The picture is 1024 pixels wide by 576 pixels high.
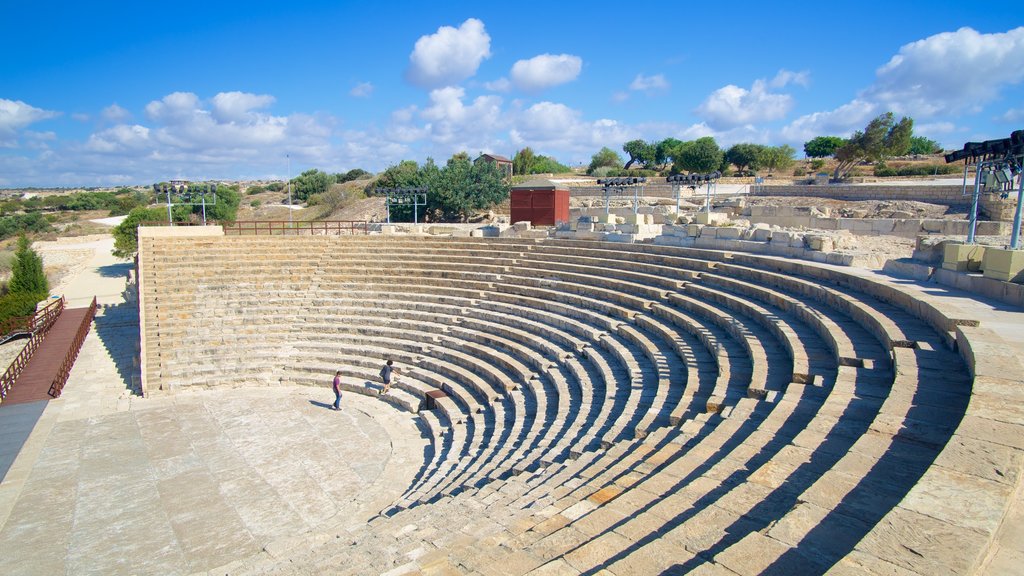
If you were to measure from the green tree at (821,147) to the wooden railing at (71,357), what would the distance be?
78.5 meters

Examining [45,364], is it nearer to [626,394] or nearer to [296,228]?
[296,228]

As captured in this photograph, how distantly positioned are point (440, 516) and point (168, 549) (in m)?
4.12

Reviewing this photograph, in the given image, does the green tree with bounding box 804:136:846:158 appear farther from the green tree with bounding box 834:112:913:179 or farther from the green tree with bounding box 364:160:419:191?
the green tree with bounding box 364:160:419:191

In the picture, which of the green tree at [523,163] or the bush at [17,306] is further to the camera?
the green tree at [523,163]

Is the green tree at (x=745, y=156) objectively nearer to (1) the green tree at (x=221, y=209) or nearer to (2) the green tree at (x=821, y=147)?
(2) the green tree at (x=821, y=147)

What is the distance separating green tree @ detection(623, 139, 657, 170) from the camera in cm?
8031

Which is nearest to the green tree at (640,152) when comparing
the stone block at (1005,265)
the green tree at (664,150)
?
the green tree at (664,150)

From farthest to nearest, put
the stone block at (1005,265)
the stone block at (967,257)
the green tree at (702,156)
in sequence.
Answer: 1. the green tree at (702,156)
2. the stone block at (967,257)
3. the stone block at (1005,265)

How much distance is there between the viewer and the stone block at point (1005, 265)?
9.50 m

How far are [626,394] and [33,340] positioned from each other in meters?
18.7

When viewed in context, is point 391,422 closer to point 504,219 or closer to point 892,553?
point 892,553

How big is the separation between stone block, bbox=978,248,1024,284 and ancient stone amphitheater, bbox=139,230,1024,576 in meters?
1.49

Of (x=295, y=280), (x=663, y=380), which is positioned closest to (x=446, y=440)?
(x=663, y=380)

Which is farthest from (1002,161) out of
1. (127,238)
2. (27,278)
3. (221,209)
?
(127,238)
